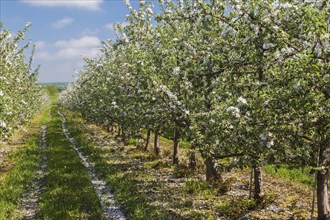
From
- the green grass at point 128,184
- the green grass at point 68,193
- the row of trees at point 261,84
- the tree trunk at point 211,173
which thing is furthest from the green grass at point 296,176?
the green grass at point 68,193

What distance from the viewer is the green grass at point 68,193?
15914 millimetres

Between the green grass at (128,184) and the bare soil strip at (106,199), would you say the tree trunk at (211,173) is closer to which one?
the green grass at (128,184)

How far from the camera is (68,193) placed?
61.9ft

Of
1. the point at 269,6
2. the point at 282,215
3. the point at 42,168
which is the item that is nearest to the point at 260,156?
the point at 269,6

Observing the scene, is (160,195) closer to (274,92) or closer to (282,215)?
(282,215)

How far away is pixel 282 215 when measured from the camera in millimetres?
15367

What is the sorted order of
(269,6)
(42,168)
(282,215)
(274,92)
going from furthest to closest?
(42,168) → (282,215) → (269,6) → (274,92)

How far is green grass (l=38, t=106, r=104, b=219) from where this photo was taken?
15914 mm

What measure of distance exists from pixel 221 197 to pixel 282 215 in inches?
134

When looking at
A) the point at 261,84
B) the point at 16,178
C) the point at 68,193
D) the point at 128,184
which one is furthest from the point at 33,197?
the point at 261,84

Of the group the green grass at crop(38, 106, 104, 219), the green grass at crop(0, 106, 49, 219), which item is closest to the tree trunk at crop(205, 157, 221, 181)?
the green grass at crop(38, 106, 104, 219)

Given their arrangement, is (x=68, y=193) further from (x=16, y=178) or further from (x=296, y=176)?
(x=296, y=176)

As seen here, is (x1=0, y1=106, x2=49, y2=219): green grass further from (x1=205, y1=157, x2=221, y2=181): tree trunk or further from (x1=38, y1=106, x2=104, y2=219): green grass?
(x1=205, y1=157, x2=221, y2=181): tree trunk

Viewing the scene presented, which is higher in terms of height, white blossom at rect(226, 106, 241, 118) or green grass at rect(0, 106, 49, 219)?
white blossom at rect(226, 106, 241, 118)
